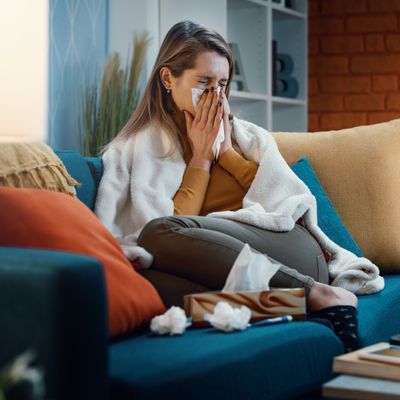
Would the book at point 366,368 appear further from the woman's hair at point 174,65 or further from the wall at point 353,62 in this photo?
the wall at point 353,62

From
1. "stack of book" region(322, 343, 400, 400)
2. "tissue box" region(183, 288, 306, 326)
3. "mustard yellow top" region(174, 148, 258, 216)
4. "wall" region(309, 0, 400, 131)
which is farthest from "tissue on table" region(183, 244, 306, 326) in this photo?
"wall" region(309, 0, 400, 131)

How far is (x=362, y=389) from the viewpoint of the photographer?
5.16 feet


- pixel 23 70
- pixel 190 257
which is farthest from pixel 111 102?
pixel 23 70

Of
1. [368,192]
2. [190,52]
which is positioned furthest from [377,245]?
[190,52]

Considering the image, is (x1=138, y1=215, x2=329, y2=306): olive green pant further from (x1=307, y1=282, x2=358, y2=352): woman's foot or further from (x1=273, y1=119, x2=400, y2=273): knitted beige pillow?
(x1=273, y1=119, x2=400, y2=273): knitted beige pillow

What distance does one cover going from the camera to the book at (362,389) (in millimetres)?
1561

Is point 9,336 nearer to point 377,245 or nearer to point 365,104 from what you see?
point 377,245

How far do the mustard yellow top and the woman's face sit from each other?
19 cm

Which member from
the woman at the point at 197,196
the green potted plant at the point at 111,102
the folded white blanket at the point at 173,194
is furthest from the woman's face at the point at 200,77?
the green potted plant at the point at 111,102

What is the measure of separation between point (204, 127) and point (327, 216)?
437 millimetres

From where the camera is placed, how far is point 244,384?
5.26 feet

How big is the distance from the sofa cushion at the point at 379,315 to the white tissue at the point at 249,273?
293mm

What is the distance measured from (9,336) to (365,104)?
416 cm

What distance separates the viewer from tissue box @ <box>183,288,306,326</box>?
1854mm
